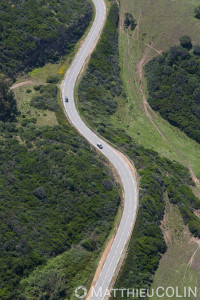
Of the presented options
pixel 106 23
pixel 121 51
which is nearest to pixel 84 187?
pixel 121 51

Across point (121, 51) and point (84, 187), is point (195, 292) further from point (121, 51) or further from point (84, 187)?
point (121, 51)

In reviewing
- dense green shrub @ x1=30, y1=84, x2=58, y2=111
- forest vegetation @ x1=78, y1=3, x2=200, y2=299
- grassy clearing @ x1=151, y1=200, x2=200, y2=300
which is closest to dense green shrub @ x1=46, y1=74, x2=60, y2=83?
dense green shrub @ x1=30, y1=84, x2=58, y2=111

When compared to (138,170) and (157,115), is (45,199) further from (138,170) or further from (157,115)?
(157,115)

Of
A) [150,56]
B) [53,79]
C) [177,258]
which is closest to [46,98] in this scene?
[53,79]

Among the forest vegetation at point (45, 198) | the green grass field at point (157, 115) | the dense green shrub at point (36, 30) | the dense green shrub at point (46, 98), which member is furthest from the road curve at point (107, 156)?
the green grass field at point (157, 115)

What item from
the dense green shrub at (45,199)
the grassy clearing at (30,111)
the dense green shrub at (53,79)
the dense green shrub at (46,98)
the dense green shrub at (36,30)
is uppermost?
the dense green shrub at (36,30)

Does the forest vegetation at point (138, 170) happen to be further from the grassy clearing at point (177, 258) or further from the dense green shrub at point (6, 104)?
the dense green shrub at point (6, 104)

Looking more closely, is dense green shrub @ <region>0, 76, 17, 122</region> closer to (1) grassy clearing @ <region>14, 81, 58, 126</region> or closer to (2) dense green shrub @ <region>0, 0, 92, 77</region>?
(1) grassy clearing @ <region>14, 81, 58, 126</region>
